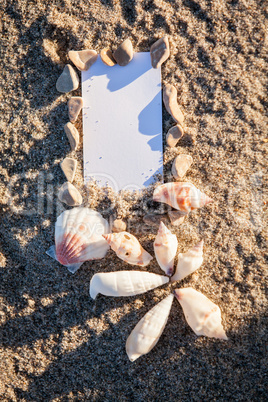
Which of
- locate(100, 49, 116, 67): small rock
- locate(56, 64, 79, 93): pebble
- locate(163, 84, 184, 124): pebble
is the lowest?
locate(163, 84, 184, 124): pebble

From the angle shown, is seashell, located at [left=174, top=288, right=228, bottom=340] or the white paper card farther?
the white paper card

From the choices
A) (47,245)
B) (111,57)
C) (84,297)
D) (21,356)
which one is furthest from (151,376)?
(111,57)

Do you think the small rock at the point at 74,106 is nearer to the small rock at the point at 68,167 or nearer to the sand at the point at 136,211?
the sand at the point at 136,211

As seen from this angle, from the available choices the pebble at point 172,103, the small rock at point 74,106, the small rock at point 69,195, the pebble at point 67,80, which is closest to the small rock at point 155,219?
the small rock at point 69,195

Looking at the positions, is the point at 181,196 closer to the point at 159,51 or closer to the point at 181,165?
the point at 181,165

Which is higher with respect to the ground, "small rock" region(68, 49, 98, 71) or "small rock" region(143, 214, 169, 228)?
"small rock" region(68, 49, 98, 71)

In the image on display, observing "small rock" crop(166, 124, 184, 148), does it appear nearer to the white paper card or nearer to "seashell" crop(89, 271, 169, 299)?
the white paper card

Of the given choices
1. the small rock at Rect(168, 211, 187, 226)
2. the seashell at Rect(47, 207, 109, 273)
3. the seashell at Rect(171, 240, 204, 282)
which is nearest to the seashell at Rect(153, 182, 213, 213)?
the small rock at Rect(168, 211, 187, 226)

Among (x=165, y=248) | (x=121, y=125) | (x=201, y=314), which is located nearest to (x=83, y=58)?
(x=121, y=125)
